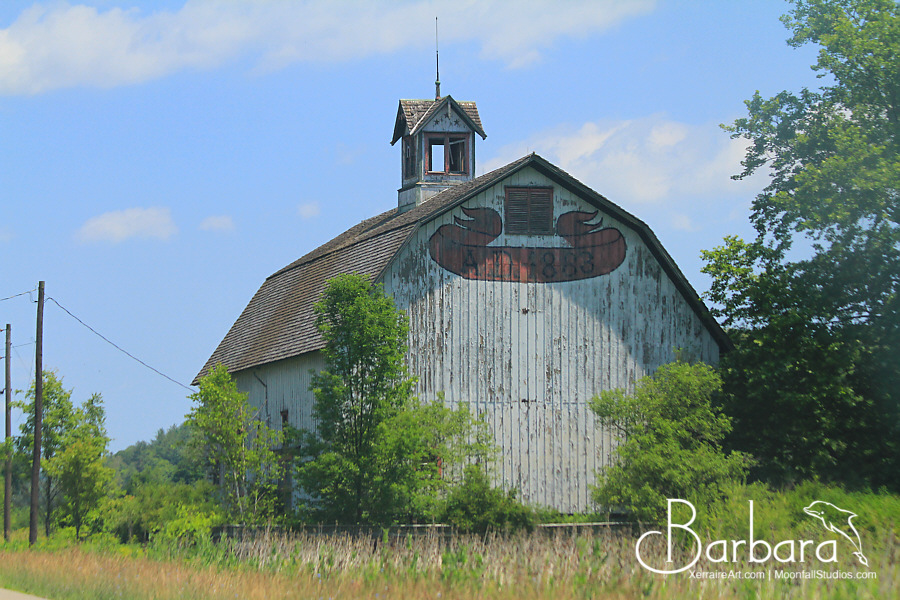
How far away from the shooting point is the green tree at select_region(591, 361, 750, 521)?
1981 centimetres

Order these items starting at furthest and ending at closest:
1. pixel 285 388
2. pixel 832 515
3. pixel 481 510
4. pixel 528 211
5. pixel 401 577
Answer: pixel 285 388, pixel 528 211, pixel 481 510, pixel 832 515, pixel 401 577

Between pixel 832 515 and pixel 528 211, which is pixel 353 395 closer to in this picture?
→ pixel 528 211

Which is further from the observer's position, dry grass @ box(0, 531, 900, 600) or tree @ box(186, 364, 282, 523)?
tree @ box(186, 364, 282, 523)

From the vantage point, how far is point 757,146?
89.4 feet

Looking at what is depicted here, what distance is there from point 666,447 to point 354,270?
368 inches

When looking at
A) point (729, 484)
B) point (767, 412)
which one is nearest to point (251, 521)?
point (729, 484)

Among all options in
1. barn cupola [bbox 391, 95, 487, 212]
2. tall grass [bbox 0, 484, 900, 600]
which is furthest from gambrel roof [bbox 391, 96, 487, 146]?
tall grass [bbox 0, 484, 900, 600]

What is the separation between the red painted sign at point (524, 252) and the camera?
81.7 ft

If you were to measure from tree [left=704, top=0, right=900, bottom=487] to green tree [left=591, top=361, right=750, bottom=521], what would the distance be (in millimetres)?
2723

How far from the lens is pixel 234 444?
22359 millimetres

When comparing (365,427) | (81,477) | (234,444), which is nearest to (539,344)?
(365,427)

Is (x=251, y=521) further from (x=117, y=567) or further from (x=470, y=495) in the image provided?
(x=117, y=567)

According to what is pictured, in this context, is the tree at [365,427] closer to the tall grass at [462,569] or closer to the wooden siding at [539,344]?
the tall grass at [462,569]

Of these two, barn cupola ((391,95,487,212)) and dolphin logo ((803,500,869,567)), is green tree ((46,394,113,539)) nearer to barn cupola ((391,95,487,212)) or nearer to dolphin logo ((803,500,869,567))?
barn cupola ((391,95,487,212))
